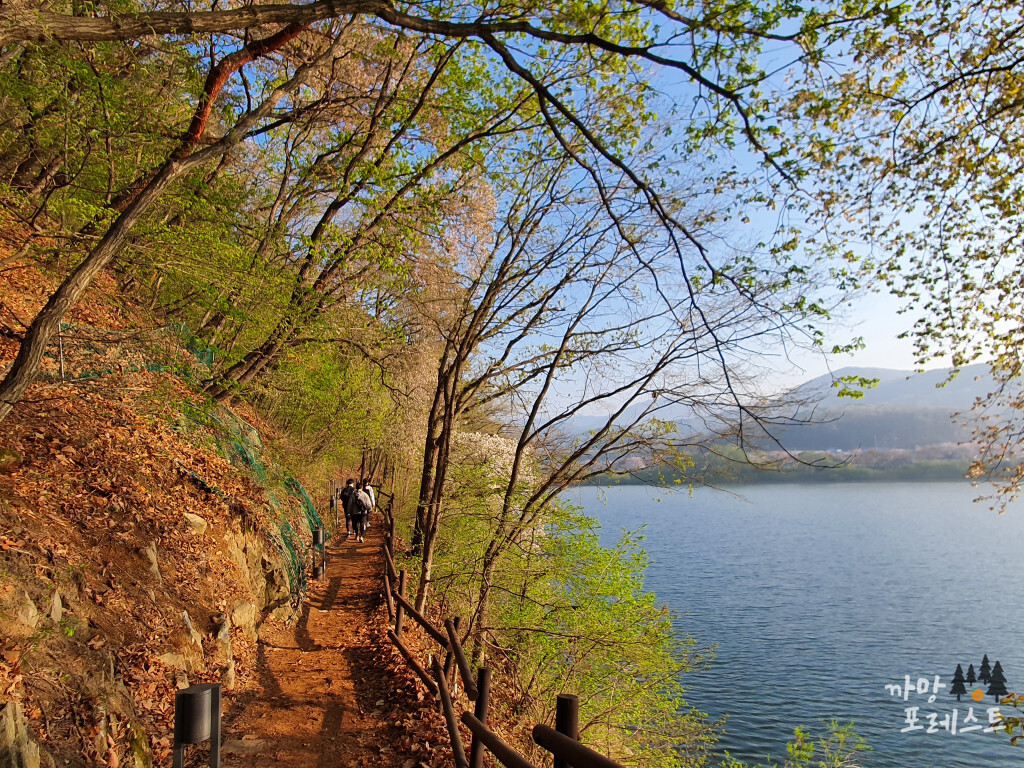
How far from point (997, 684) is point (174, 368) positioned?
2482cm

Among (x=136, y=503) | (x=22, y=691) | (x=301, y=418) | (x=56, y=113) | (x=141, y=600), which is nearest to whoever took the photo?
(x=22, y=691)

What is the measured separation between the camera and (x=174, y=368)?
20.8 feet

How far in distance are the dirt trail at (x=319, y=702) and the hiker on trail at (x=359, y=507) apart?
6.17 meters

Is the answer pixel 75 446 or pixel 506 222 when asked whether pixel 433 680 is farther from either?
pixel 506 222

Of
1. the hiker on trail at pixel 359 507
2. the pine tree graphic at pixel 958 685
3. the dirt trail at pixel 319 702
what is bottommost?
the pine tree graphic at pixel 958 685

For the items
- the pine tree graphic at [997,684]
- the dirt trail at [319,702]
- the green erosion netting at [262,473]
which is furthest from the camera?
the pine tree graphic at [997,684]

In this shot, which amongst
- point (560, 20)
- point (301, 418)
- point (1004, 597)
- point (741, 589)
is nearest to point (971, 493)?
point (1004, 597)

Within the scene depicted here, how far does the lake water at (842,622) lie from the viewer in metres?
16.5

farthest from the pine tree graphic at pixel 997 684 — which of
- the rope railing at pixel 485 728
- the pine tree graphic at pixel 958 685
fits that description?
the rope railing at pixel 485 728

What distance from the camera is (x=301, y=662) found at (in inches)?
311

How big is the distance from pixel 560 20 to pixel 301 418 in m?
16.4

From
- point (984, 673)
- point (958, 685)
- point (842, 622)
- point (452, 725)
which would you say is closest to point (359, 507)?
point (452, 725)

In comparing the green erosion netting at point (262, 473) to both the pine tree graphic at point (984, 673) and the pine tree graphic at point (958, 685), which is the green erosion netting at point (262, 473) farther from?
the pine tree graphic at point (984, 673)

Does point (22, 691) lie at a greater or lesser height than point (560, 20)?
lesser
